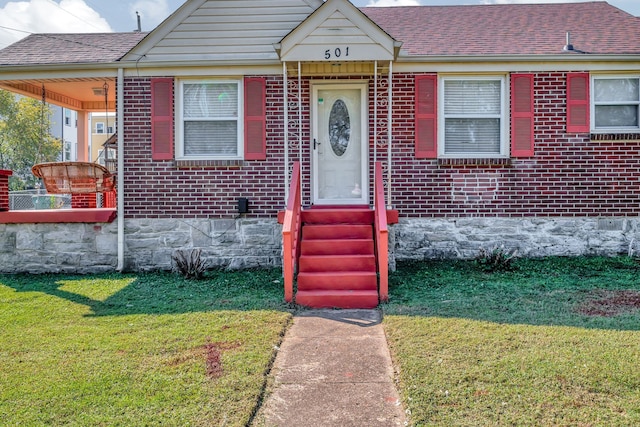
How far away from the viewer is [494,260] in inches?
282

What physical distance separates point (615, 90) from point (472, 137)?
2391mm

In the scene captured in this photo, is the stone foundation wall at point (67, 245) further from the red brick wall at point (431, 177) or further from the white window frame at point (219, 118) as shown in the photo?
the white window frame at point (219, 118)

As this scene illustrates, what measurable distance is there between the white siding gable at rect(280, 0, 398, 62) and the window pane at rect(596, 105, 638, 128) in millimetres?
3702

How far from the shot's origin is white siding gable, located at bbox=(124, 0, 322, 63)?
25.8 feet

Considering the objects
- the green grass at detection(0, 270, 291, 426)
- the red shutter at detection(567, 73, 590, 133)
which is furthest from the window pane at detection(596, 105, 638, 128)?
the green grass at detection(0, 270, 291, 426)

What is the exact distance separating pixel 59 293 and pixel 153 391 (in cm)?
382

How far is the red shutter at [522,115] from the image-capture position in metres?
7.77

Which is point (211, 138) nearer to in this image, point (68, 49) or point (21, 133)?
point (68, 49)

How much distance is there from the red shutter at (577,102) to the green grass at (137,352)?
5297 mm

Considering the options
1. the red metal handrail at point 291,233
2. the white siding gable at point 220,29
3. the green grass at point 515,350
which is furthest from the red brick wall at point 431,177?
the green grass at point 515,350

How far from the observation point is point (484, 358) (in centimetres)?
383

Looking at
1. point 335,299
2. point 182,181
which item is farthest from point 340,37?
point 335,299

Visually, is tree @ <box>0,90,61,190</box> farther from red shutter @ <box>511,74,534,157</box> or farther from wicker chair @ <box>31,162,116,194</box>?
red shutter @ <box>511,74,534,157</box>

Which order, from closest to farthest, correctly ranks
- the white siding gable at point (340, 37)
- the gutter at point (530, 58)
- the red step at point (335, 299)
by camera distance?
the red step at point (335, 299) → the white siding gable at point (340, 37) → the gutter at point (530, 58)
